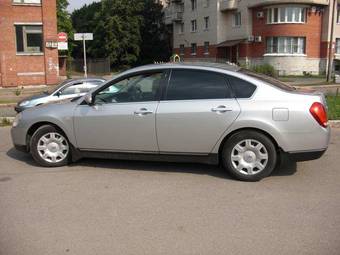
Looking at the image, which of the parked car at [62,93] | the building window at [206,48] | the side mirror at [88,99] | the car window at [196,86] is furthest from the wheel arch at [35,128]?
the building window at [206,48]

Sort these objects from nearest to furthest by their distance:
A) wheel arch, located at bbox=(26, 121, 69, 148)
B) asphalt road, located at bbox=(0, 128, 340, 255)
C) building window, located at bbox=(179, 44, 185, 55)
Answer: asphalt road, located at bbox=(0, 128, 340, 255)
wheel arch, located at bbox=(26, 121, 69, 148)
building window, located at bbox=(179, 44, 185, 55)

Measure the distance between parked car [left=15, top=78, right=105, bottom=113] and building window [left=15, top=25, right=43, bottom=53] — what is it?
52.8ft

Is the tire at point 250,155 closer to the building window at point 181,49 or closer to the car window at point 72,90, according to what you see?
the car window at point 72,90

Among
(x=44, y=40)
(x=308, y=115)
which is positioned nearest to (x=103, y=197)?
(x=308, y=115)

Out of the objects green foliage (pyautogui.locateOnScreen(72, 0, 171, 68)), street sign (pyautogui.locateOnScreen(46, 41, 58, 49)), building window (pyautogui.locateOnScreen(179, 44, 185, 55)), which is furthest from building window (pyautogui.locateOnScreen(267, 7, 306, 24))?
street sign (pyautogui.locateOnScreen(46, 41, 58, 49))

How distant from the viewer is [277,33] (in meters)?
42.3

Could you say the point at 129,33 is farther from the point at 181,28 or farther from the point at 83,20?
the point at 83,20

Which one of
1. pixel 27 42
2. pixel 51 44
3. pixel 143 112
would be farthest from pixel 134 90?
pixel 27 42

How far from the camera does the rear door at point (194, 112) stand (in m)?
5.87

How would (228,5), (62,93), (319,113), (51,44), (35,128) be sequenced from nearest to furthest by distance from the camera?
(319,113) → (35,128) → (62,93) → (51,44) → (228,5)

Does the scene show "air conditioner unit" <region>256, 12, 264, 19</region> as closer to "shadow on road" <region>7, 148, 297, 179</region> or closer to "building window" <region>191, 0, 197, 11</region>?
"building window" <region>191, 0, 197, 11</region>

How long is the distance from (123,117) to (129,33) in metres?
53.2

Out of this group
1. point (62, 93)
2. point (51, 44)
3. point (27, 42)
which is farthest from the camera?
point (51, 44)

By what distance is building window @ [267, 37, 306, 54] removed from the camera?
42406 mm
